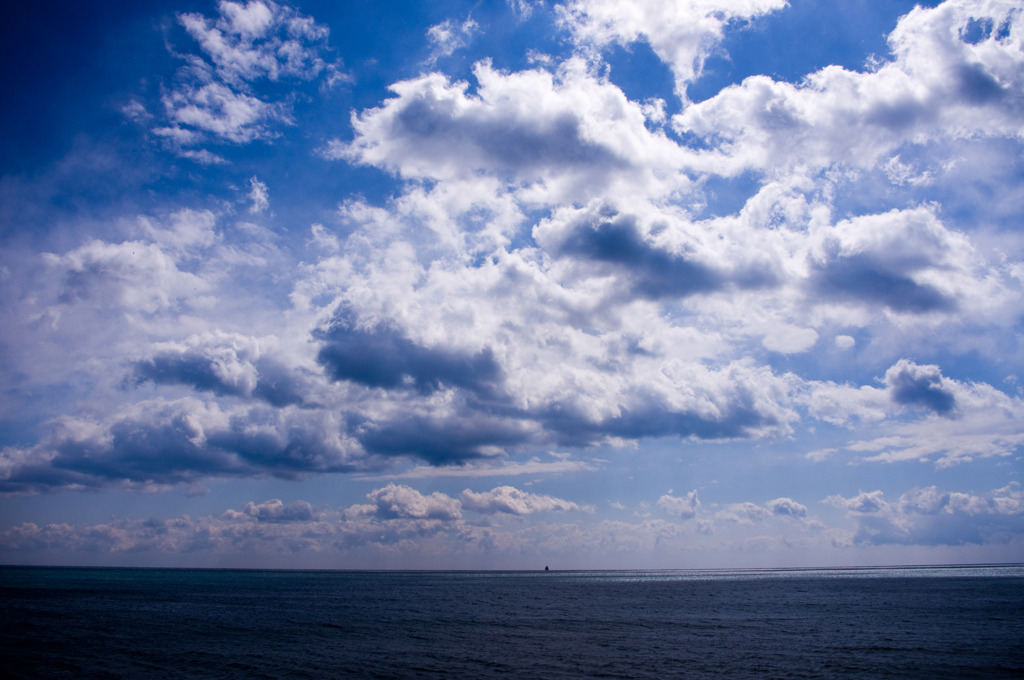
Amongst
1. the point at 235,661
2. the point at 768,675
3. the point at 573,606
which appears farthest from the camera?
the point at 573,606

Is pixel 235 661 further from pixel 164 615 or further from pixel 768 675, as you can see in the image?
pixel 164 615

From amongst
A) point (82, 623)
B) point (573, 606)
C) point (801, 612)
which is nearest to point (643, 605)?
point (573, 606)

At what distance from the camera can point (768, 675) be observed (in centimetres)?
4019

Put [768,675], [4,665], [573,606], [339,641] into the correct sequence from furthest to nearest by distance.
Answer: [573,606] → [339,641] → [4,665] → [768,675]

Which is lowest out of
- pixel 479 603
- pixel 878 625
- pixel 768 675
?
pixel 479 603

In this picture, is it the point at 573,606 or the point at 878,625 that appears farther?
the point at 573,606

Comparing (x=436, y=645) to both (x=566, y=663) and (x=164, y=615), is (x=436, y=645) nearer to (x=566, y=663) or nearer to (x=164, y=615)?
(x=566, y=663)

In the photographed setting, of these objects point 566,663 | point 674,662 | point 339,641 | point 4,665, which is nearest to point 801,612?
point 674,662

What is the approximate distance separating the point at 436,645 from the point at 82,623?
4832 cm

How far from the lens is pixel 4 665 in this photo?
43375 millimetres

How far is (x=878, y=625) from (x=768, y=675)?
37033 millimetres

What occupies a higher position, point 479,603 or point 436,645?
point 436,645

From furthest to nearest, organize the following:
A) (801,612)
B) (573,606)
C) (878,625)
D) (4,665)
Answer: (573,606)
(801,612)
(878,625)
(4,665)

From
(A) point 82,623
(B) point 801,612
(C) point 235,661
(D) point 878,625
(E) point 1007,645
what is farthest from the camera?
(B) point 801,612
